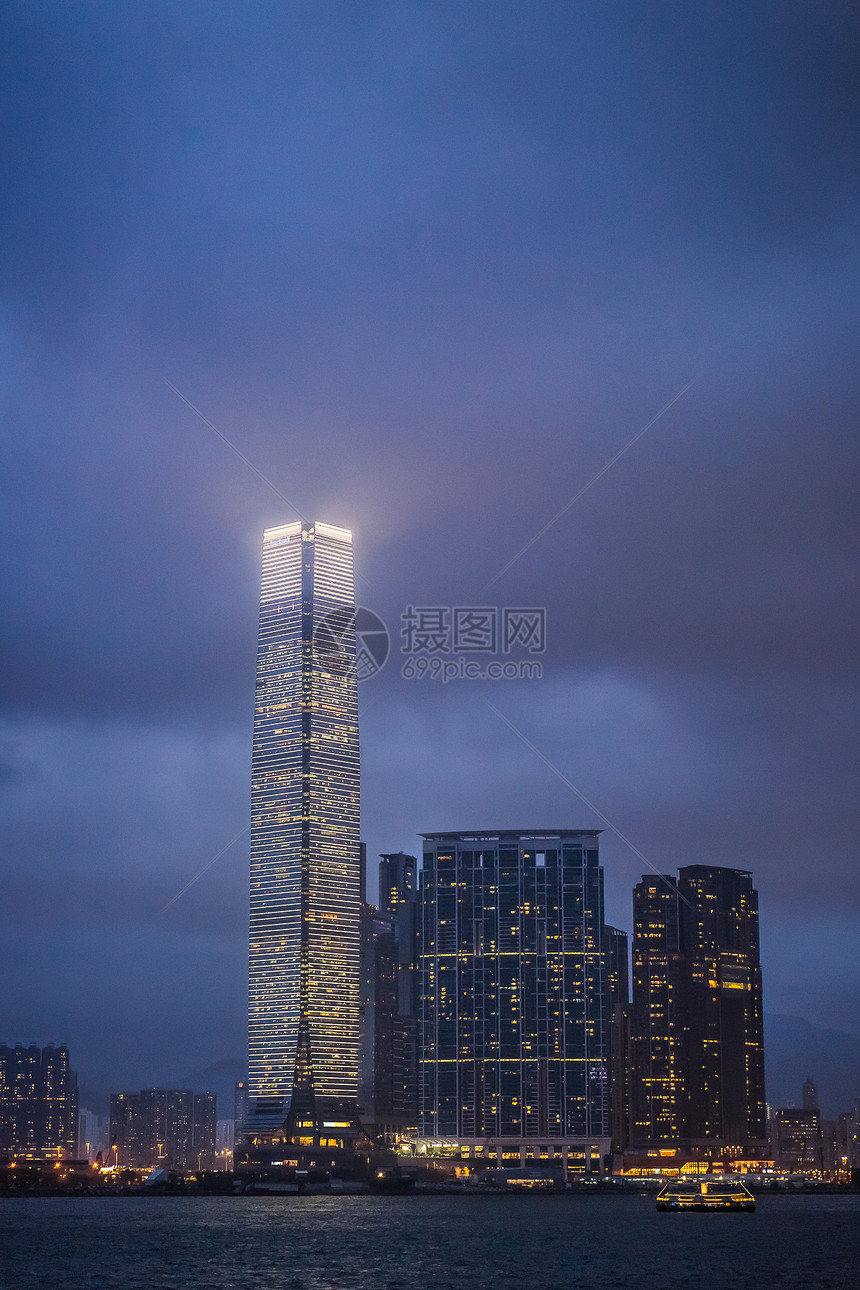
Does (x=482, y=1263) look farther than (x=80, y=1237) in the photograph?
No

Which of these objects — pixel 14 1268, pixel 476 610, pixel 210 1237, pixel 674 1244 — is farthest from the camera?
pixel 210 1237

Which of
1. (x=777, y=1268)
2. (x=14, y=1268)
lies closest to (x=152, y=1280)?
(x=14, y=1268)

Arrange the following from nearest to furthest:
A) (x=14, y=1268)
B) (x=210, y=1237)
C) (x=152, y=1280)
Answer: (x=152, y=1280)
(x=14, y=1268)
(x=210, y=1237)

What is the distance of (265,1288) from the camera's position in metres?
121

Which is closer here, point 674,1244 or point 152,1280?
point 152,1280

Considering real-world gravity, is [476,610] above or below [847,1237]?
above

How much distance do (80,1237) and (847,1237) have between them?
88.3m

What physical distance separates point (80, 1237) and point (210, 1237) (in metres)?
14.4

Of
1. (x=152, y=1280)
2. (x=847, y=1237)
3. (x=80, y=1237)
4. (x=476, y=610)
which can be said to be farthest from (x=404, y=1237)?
(x=476, y=610)

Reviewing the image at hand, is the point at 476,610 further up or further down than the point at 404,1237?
further up

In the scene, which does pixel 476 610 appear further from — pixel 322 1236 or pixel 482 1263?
pixel 322 1236

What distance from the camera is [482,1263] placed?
147 meters

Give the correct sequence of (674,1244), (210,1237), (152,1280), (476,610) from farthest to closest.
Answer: (210,1237)
(674,1244)
(152,1280)
(476,610)

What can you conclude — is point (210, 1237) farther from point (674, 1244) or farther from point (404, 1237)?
point (674, 1244)
